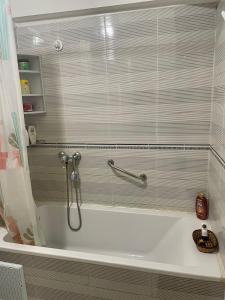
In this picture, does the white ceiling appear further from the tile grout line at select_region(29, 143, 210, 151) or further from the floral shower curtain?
the tile grout line at select_region(29, 143, 210, 151)

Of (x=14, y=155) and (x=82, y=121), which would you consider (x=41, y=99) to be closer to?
(x=82, y=121)

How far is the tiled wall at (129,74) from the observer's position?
165cm

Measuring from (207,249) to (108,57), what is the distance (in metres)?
1.52

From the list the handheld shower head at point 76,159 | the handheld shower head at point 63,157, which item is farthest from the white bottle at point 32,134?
the handheld shower head at point 76,159

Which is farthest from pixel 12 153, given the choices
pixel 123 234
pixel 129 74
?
pixel 123 234

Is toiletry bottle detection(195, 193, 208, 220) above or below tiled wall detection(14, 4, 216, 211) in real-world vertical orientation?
below

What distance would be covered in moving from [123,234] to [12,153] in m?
1.18

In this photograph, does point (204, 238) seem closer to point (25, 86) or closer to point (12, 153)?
point (12, 153)

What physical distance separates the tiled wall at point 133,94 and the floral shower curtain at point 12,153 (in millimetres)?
635

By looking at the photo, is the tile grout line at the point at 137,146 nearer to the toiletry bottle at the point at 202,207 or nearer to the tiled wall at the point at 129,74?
the tiled wall at the point at 129,74

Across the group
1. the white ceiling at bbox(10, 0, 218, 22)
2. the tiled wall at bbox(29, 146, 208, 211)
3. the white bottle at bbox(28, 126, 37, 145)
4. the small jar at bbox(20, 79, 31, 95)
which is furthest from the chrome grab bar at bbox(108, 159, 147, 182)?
the white ceiling at bbox(10, 0, 218, 22)

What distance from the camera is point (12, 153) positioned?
4.75 feet

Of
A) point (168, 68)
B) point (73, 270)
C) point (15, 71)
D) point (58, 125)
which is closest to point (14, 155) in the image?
point (15, 71)

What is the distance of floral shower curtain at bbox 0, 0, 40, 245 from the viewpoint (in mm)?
1292
